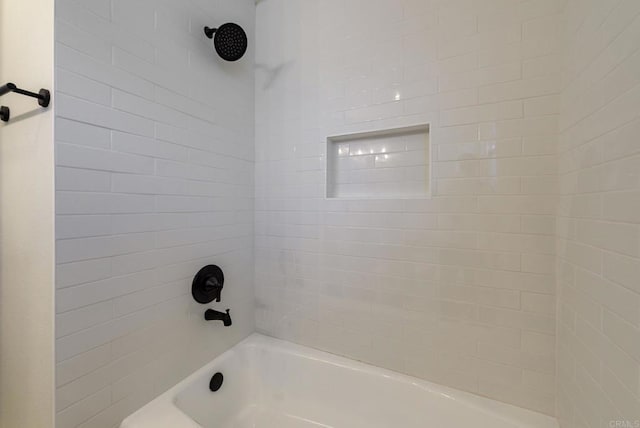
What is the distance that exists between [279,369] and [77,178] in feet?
4.53

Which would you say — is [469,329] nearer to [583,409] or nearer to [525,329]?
[525,329]

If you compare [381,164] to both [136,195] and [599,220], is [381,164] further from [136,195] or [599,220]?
[136,195]

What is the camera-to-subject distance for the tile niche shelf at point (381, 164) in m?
1.30

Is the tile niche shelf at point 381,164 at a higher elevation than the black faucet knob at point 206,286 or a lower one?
higher

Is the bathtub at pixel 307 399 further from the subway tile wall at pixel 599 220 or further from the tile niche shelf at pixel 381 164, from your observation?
the tile niche shelf at pixel 381 164

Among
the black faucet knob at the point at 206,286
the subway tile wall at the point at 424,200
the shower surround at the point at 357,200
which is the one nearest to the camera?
the shower surround at the point at 357,200

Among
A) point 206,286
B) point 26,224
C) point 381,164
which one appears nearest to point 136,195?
point 26,224

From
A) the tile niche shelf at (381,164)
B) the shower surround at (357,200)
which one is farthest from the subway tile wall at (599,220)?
the tile niche shelf at (381,164)

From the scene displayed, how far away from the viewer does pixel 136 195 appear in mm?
1036

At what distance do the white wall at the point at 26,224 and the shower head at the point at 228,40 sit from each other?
646 mm

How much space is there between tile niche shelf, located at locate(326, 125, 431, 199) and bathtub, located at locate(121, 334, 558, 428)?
0.97 meters

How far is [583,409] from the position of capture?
82cm

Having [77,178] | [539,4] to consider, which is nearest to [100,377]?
[77,178]

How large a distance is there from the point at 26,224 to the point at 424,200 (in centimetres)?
164
